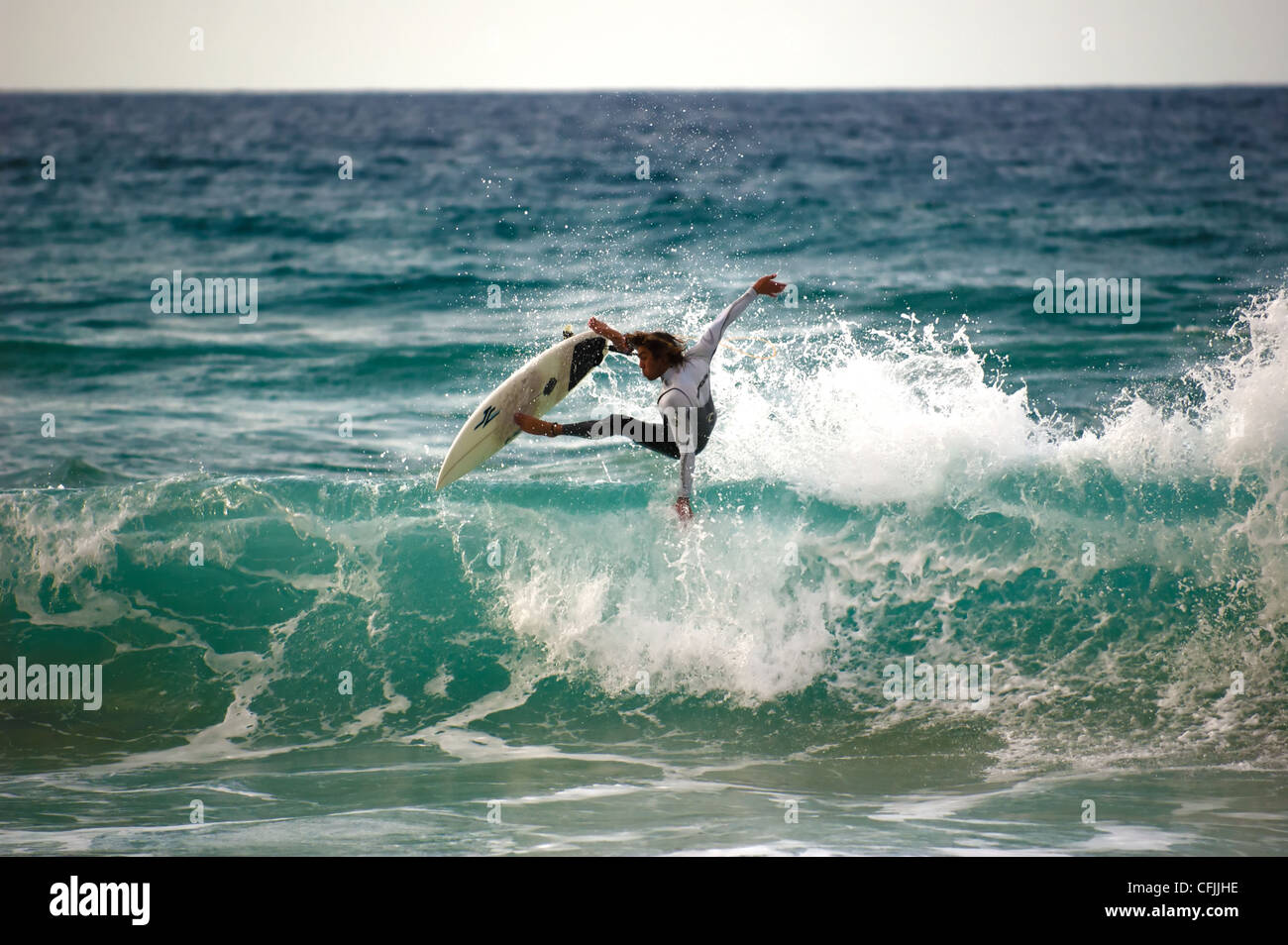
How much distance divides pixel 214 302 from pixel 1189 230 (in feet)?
55.3

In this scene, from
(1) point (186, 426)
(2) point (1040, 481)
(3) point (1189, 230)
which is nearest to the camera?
(2) point (1040, 481)

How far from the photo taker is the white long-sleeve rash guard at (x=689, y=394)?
Answer: 22.7ft

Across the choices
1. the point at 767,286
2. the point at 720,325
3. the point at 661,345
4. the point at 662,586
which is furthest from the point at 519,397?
the point at 767,286

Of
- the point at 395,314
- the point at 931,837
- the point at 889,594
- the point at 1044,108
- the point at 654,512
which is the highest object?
the point at 1044,108

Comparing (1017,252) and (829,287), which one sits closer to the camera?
(829,287)

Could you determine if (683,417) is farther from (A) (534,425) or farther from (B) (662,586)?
(B) (662,586)

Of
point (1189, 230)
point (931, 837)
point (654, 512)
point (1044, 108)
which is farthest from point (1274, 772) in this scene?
point (1044, 108)

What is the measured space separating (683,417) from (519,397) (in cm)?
161

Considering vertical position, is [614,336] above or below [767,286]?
below

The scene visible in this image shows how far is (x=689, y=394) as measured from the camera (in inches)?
273

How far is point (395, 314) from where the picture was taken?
54.3ft

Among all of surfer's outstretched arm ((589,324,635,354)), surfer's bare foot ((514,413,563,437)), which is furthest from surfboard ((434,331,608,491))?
surfer's outstretched arm ((589,324,635,354))

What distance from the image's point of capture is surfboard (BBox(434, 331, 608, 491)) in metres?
7.81

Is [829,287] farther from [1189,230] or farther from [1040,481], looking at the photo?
[1189,230]
